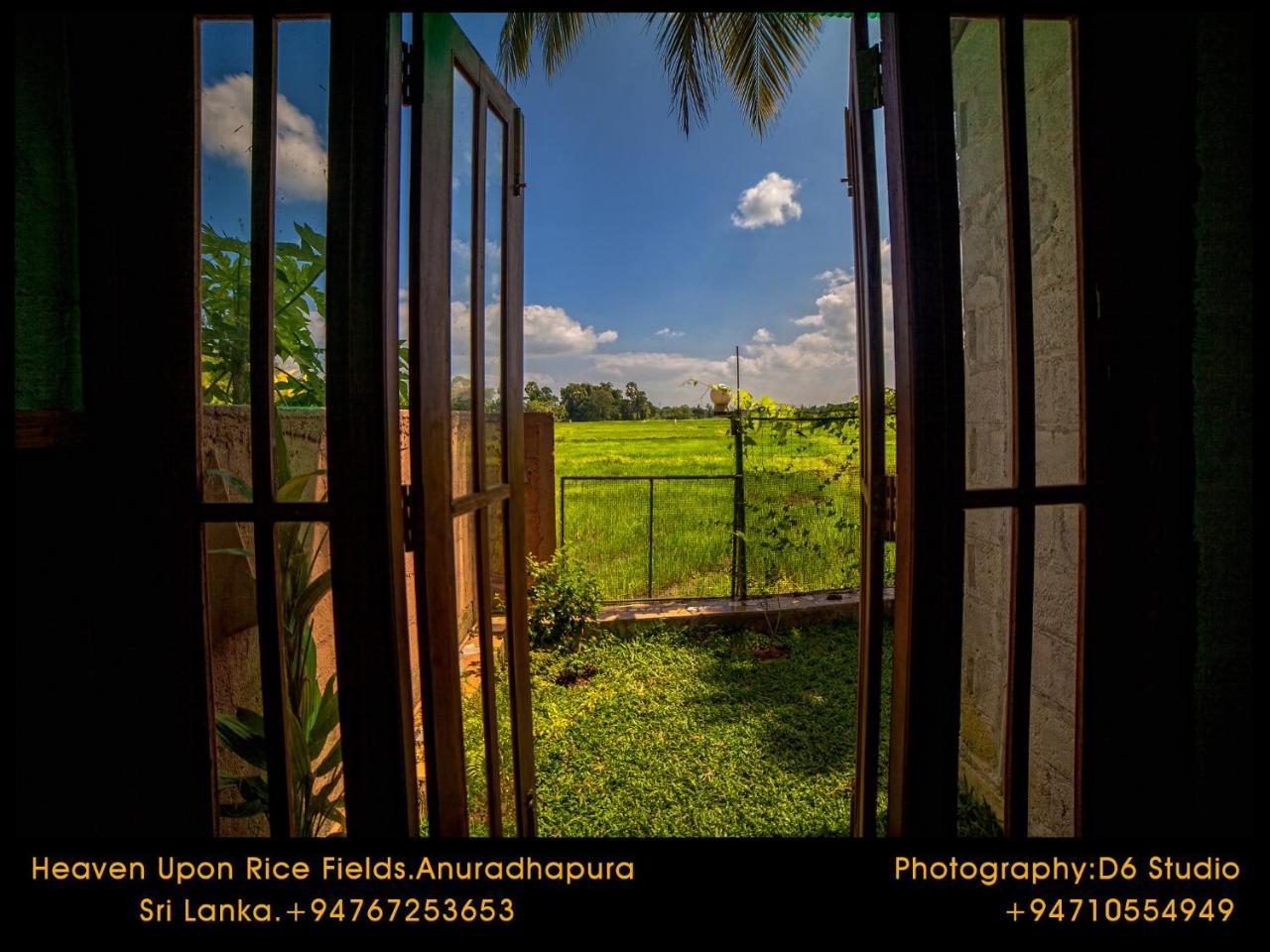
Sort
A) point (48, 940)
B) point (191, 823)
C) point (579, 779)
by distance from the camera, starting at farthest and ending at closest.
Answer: point (579, 779), point (191, 823), point (48, 940)

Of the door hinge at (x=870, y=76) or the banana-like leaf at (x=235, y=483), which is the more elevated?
the door hinge at (x=870, y=76)

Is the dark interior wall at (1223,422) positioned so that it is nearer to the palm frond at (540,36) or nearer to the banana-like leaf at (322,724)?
the banana-like leaf at (322,724)

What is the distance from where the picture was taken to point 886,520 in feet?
3.62

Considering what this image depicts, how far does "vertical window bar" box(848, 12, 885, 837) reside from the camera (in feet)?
3.62

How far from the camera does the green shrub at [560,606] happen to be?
396 cm

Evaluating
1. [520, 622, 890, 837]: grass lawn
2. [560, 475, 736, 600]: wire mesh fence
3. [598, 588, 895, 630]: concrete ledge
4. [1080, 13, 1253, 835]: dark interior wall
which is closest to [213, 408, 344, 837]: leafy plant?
[520, 622, 890, 837]: grass lawn

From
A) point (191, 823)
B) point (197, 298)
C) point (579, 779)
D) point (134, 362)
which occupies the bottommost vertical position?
point (579, 779)

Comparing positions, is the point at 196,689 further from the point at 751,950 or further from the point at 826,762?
the point at 826,762

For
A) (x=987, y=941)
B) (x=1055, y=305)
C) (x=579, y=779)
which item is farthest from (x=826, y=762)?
(x=1055, y=305)

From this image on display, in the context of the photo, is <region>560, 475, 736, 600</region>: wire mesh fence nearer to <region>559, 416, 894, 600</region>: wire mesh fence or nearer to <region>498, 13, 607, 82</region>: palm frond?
<region>559, 416, 894, 600</region>: wire mesh fence

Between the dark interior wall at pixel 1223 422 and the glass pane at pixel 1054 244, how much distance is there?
1.10ft

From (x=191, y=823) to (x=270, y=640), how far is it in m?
0.41

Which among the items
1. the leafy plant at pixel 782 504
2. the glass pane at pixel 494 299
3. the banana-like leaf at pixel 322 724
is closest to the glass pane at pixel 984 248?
the glass pane at pixel 494 299

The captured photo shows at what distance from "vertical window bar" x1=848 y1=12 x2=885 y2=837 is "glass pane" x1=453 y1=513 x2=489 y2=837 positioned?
3.15 feet
